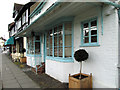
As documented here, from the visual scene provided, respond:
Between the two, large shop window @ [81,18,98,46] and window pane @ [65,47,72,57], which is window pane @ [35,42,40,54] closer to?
window pane @ [65,47,72,57]

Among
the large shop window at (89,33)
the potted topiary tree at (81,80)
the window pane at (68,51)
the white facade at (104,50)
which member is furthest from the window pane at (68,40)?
the potted topiary tree at (81,80)

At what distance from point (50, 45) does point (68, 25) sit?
6.03ft

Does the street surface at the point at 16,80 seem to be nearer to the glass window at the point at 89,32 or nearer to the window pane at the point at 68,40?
the window pane at the point at 68,40

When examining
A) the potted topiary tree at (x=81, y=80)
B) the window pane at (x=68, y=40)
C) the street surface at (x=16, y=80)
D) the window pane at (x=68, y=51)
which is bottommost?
the street surface at (x=16, y=80)

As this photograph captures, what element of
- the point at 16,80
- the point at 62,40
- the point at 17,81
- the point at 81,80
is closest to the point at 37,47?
the point at 16,80

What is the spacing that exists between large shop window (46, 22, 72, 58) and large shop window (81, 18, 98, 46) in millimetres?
781

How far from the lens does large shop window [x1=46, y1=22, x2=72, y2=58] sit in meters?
4.66

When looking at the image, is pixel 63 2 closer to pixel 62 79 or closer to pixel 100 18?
pixel 100 18

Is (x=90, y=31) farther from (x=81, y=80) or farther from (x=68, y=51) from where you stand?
(x=81, y=80)

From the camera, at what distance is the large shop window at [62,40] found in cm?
466

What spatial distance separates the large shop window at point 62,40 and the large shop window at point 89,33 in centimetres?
78

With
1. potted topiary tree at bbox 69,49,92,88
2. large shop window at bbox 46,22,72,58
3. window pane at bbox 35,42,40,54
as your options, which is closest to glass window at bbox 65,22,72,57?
large shop window at bbox 46,22,72,58

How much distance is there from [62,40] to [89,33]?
142 cm

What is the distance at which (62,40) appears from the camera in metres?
4.76
